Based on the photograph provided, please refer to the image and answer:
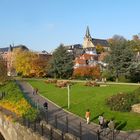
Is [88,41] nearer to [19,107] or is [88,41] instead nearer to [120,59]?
[120,59]

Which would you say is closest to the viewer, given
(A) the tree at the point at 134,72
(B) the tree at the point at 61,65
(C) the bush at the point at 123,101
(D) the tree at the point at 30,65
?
(C) the bush at the point at 123,101

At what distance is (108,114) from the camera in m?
31.5

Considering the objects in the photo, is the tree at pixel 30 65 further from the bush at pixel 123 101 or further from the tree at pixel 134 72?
the bush at pixel 123 101

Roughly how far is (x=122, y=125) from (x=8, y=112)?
9.32 m

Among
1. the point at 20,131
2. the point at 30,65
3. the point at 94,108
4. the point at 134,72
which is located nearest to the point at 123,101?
the point at 94,108

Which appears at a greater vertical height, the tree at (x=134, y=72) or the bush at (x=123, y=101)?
the tree at (x=134, y=72)

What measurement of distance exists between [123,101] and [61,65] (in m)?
52.3

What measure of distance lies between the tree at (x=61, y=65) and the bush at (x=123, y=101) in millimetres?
49215

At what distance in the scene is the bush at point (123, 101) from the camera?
32625 millimetres

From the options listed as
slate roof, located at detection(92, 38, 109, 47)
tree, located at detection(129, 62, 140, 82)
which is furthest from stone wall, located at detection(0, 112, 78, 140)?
slate roof, located at detection(92, 38, 109, 47)

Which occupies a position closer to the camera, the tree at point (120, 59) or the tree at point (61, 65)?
the tree at point (120, 59)

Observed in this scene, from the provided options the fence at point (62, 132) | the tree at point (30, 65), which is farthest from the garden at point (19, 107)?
the tree at point (30, 65)

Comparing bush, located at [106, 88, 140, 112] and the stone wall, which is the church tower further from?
the stone wall

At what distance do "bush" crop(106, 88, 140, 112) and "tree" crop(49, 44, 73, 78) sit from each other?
161 ft
